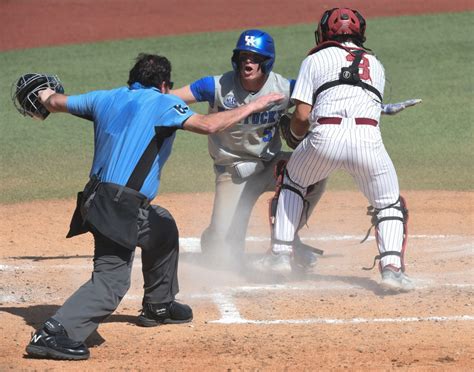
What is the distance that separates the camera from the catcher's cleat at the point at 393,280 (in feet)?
20.7

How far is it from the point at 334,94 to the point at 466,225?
8.95ft

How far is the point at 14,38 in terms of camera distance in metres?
17.5

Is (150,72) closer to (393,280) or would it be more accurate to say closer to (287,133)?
(287,133)

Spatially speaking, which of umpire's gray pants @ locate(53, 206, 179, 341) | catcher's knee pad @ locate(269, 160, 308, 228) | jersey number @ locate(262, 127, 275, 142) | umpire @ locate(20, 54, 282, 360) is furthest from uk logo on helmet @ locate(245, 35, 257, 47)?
umpire's gray pants @ locate(53, 206, 179, 341)

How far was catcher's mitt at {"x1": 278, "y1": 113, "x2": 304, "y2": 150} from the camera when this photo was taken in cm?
685

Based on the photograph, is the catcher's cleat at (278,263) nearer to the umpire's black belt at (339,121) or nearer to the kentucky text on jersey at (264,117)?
the umpire's black belt at (339,121)

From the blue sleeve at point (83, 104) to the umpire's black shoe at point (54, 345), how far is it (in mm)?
1211

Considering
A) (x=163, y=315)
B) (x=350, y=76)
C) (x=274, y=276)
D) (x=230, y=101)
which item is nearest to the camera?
(x=163, y=315)

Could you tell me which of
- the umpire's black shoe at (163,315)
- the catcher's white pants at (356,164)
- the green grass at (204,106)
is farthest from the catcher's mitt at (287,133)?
the umpire's black shoe at (163,315)

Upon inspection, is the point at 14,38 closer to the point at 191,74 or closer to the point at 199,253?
the point at 191,74

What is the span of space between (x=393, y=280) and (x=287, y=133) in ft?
4.40

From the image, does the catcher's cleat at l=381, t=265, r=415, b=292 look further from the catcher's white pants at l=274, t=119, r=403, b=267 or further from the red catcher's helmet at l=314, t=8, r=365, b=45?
the red catcher's helmet at l=314, t=8, r=365, b=45

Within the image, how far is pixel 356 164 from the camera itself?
249 inches

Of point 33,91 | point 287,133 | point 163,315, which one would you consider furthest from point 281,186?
point 33,91
